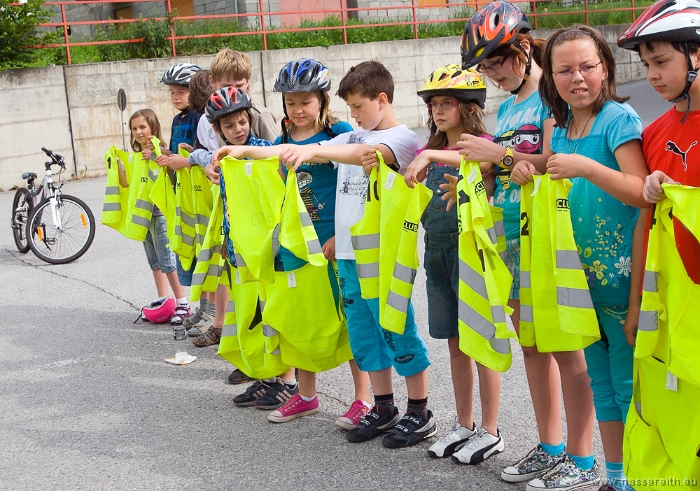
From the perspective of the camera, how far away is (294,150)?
4.52 meters

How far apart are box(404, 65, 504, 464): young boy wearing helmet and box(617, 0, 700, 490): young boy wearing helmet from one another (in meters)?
1.03

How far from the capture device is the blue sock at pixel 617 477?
3557mm

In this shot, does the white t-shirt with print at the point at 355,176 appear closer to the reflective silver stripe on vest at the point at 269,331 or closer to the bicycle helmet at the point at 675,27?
the reflective silver stripe on vest at the point at 269,331

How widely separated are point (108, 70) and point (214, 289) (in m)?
13.7

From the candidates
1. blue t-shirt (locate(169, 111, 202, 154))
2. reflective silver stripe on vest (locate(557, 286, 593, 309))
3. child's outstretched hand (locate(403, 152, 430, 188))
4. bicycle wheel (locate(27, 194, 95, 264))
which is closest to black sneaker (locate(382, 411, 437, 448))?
child's outstretched hand (locate(403, 152, 430, 188))

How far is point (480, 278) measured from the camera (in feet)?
12.1

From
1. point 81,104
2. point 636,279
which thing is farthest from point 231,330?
point 81,104

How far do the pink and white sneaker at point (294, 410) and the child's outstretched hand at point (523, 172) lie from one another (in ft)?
7.15

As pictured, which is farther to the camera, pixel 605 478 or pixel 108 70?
pixel 108 70

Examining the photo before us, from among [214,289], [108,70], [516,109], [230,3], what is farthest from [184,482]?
[230,3]

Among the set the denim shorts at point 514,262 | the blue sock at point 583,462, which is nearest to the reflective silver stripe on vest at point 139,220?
the denim shorts at point 514,262

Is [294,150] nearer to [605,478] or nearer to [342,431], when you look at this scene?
[342,431]

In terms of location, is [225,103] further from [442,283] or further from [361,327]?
[442,283]

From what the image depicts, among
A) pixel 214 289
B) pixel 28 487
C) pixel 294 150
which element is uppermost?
pixel 294 150
